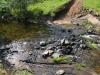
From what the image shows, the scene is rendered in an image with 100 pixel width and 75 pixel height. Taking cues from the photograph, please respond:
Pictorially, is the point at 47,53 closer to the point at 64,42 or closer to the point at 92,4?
the point at 64,42

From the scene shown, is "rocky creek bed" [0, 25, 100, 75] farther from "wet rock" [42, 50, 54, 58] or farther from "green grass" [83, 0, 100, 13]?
"green grass" [83, 0, 100, 13]

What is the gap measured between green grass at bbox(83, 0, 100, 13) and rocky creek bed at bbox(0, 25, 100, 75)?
503 centimetres

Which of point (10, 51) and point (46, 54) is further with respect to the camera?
point (10, 51)

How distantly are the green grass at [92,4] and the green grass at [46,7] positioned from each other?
3.16m

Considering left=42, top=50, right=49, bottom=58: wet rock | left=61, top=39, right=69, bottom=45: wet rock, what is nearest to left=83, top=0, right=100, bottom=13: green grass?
left=61, top=39, right=69, bottom=45: wet rock

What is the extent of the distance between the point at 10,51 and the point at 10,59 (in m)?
1.98

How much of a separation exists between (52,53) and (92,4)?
44.0 feet

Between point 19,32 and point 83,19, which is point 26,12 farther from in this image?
point 83,19

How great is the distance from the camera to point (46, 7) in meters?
37.1

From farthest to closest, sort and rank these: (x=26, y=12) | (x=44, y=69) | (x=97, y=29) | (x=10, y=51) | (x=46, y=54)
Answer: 1. (x=26, y=12)
2. (x=97, y=29)
3. (x=10, y=51)
4. (x=46, y=54)
5. (x=44, y=69)

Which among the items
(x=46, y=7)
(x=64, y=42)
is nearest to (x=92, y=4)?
(x=46, y=7)

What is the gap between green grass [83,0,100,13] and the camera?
112 feet

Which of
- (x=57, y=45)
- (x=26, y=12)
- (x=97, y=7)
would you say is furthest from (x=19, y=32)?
(x=97, y=7)

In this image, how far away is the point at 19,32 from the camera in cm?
3241
